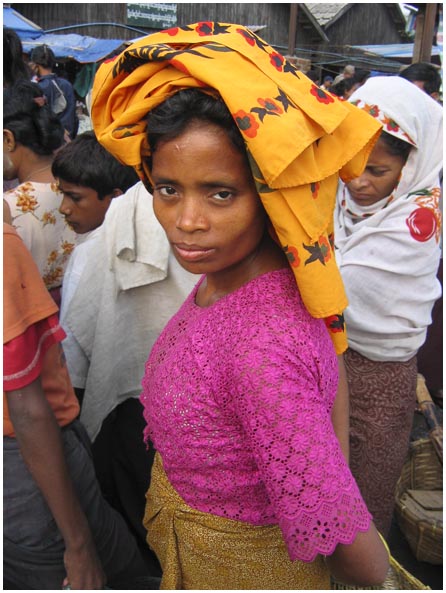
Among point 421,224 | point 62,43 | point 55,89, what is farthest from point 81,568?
point 62,43

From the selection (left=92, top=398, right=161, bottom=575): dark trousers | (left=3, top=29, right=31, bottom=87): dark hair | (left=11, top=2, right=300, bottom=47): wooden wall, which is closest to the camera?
(left=92, top=398, right=161, bottom=575): dark trousers

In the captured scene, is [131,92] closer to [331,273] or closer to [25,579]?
[331,273]

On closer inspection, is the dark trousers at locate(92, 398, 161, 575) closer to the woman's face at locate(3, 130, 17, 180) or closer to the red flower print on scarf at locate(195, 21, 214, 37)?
the woman's face at locate(3, 130, 17, 180)

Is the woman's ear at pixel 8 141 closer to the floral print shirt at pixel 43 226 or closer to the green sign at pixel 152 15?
the floral print shirt at pixel 43 226

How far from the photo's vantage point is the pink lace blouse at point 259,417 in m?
0.87

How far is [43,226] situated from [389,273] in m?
1.63

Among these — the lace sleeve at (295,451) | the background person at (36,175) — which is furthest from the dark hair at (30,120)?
the lace sleeve at (295,451)

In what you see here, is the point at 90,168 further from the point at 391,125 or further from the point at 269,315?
the point at 269,315

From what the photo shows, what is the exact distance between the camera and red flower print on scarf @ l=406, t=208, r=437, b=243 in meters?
1.93

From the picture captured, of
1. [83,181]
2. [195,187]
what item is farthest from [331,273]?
[83,181]

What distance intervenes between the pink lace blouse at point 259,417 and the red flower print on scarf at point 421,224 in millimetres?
1065

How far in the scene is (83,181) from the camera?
2.41 m

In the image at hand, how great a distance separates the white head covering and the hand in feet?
3.97

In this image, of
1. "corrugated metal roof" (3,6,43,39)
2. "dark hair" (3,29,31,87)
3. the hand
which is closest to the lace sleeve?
the hand
